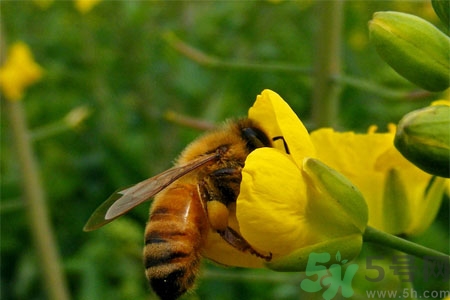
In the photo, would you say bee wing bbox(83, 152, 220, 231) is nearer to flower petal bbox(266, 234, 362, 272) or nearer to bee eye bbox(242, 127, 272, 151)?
bee eye bbox(242, 127, 272, 151)

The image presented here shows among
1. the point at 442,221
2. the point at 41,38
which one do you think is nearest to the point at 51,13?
the point at 41,38

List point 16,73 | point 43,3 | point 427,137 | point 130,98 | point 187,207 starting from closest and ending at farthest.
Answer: point 427,137 < point 187,207 < point 16,73 < point 130,98 < point 43,3

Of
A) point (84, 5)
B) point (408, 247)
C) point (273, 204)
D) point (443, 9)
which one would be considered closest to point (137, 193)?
point (273, 204)

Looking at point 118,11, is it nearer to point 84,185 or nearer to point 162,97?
point 162,97

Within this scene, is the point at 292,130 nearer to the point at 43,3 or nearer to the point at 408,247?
the point at 408,247

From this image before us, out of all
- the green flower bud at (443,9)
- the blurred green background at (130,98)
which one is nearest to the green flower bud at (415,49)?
the green flower bud at (443,9)

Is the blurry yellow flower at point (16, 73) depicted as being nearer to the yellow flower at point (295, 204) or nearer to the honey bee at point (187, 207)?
the honey bee at point (187, 207)
